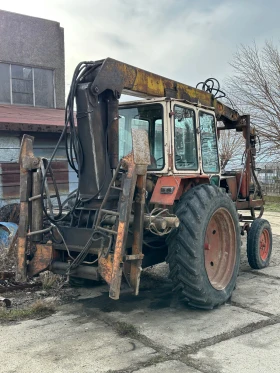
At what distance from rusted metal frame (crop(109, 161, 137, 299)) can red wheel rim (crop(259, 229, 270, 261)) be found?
3.84 metres

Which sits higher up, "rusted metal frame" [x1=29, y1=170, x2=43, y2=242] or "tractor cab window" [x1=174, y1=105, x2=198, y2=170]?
"tractor cab window" [x1=174, y1=105, x2=198, y2=170]

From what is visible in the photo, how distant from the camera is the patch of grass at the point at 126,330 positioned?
4.21m

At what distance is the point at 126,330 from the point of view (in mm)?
4285

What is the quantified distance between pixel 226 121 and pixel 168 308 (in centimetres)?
374

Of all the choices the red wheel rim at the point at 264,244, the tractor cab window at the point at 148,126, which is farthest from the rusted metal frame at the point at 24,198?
the red wheel rim at the point at 264,244

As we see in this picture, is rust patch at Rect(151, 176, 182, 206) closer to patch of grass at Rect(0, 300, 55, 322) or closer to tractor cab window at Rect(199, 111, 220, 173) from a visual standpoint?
tractor cab window at Rect(199, 111, 220, 173)

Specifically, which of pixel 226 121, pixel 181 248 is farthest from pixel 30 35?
pixel 181 248

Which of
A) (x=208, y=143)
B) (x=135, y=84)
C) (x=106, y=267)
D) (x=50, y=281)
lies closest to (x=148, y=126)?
(x=135, y=84)

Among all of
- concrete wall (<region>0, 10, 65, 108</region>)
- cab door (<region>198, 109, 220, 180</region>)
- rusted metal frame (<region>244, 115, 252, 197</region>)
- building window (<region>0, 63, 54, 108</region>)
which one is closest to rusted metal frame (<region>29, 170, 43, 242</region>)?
cab door (<region>198, 109, 220, 180</region>)

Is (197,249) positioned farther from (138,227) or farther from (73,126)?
(73,126)

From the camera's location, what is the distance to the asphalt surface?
3.55 meters

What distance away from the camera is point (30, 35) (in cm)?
1578

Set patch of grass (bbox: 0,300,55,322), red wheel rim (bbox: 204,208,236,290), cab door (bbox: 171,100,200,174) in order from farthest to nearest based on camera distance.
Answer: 1. red wheel rim (bbox: 204,208,236,290)
2. cab door (bbox: 171,100,200,174)
3. patch of grass (bbox: 0,300,55,322)

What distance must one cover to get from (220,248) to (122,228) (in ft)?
6.28
